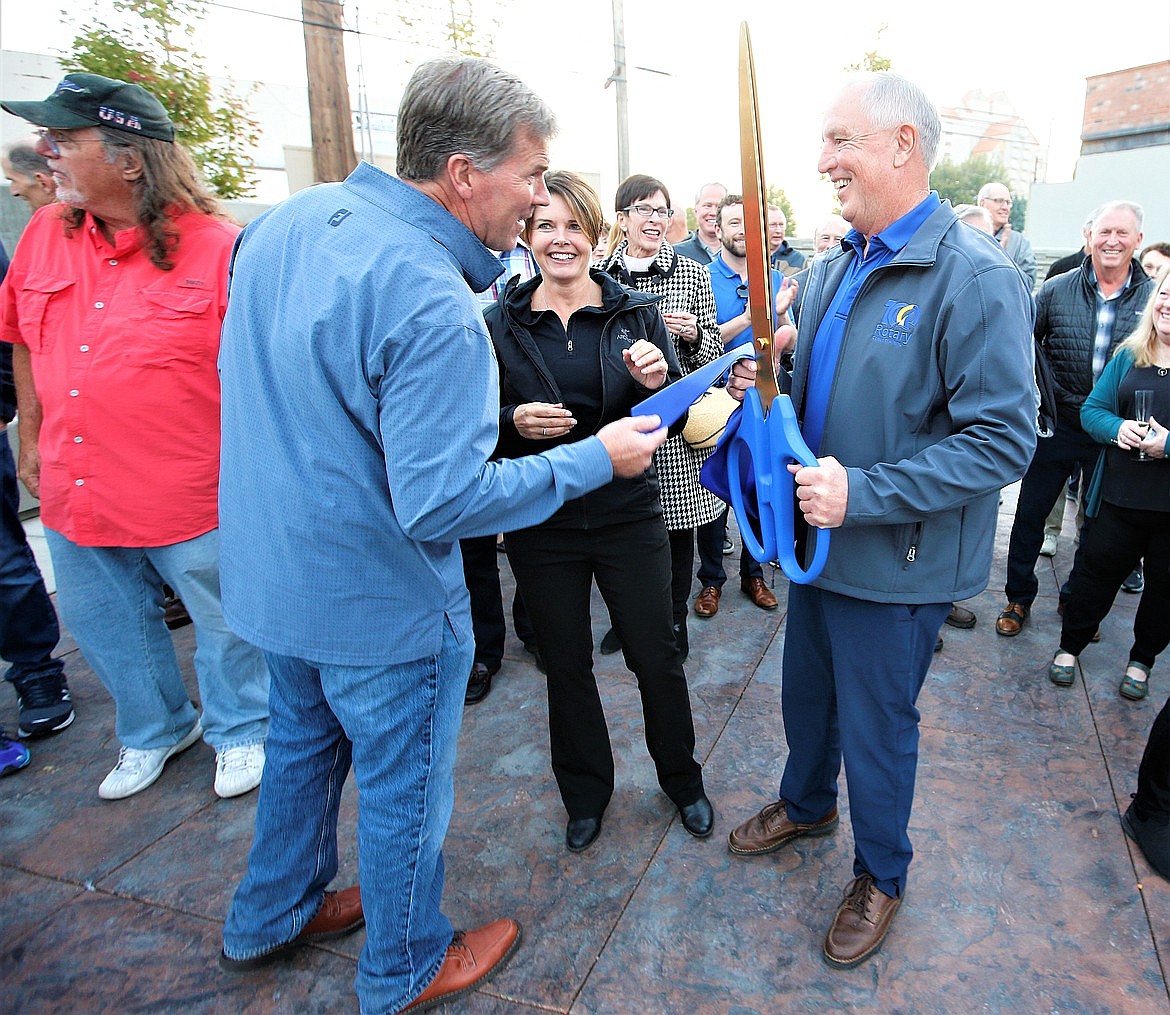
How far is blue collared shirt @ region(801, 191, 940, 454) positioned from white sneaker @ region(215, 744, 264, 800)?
6.93 ft

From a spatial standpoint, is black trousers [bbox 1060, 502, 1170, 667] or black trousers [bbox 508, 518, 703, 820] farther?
black trousers [bbox 1060, 502, 1170, 667]

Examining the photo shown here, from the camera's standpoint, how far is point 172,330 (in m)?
2.37

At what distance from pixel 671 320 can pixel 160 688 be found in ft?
7.72

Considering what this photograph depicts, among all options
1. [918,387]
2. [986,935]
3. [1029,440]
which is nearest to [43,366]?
[918,387]

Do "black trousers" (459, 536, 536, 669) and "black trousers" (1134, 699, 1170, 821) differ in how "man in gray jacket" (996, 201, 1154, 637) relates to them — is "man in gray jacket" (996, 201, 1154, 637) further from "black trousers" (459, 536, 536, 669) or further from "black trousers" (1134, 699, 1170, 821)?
"black trousers" (459, 536, 536, 669)

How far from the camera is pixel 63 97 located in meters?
2.13

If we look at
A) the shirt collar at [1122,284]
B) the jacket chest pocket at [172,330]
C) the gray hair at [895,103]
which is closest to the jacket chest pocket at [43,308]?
the jacket chest pocket at [172,330]

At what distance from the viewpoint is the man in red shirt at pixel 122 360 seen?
227cm

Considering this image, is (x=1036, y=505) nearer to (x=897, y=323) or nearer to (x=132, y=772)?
(x=897, y=323)

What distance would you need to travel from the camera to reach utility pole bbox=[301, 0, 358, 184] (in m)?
6.92

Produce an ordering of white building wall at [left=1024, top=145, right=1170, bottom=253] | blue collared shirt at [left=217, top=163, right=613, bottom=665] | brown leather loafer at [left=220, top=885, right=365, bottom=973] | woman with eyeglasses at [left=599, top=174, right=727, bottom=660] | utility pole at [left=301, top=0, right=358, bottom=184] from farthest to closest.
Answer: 1. white building wall at [left=1024, top=145, right=1170, bottom=253]
2. utility pole at [left=301, top=0, right=358, bottom=184]
3. woman with eyeglasses at [left=599, top=174, right=727, bottom=660]
4. brown leather loafer at [left=220, top=885, right=365, bottom=973]
5. blue collared shirt at [left=217, top=163, right=613, bottom=665]

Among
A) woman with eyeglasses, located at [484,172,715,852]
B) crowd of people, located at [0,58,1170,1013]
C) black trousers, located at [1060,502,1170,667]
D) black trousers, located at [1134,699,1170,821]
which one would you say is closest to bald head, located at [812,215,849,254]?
crowd of people, located at [0,58,1170,1013]

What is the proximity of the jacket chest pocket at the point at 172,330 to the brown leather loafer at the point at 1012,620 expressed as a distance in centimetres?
358

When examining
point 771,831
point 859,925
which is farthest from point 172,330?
point 859,925
